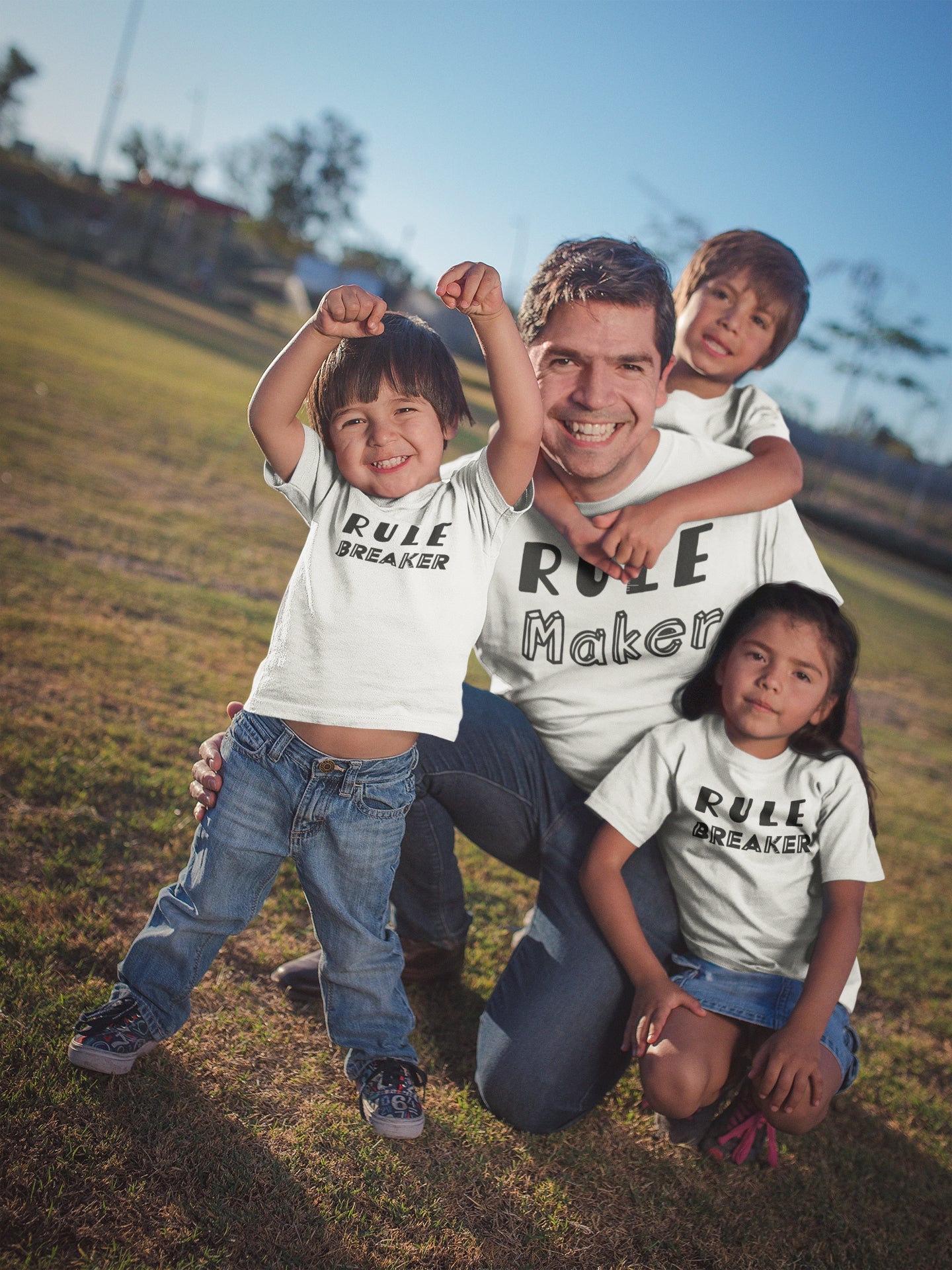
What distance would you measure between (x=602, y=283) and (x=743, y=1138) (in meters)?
2.08

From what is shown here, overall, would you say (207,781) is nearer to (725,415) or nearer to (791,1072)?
(791,1072)

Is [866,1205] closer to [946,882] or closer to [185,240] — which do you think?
[946,882]

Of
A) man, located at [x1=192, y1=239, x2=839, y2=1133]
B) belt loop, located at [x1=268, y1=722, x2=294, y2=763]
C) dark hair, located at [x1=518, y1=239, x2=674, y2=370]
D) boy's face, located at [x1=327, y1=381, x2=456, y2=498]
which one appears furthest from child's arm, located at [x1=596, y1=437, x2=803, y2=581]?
belt loop, located at [x1=268, y1=722, x2=294, y2=763]

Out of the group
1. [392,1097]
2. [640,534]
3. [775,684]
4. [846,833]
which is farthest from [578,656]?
[392,1097]

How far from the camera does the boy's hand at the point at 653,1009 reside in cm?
214

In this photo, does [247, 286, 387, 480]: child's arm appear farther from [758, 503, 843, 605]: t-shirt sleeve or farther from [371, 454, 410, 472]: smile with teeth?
[758, 503, 843, 605]: t-shirt sleeve

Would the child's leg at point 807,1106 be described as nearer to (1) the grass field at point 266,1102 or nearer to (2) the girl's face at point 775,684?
(1) the grass field at point 266,1102

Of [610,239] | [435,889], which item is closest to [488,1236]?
[435,889]

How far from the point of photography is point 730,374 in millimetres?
3252

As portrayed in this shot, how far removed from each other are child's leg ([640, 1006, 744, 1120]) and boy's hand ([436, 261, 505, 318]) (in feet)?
5.29

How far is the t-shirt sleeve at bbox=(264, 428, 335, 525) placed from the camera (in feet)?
7.07

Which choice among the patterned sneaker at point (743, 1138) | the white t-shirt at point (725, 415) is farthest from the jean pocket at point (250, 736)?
the white t-shirt at point (725, 415)

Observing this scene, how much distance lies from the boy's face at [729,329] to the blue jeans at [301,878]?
185 centimetres

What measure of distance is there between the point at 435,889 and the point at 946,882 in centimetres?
310
